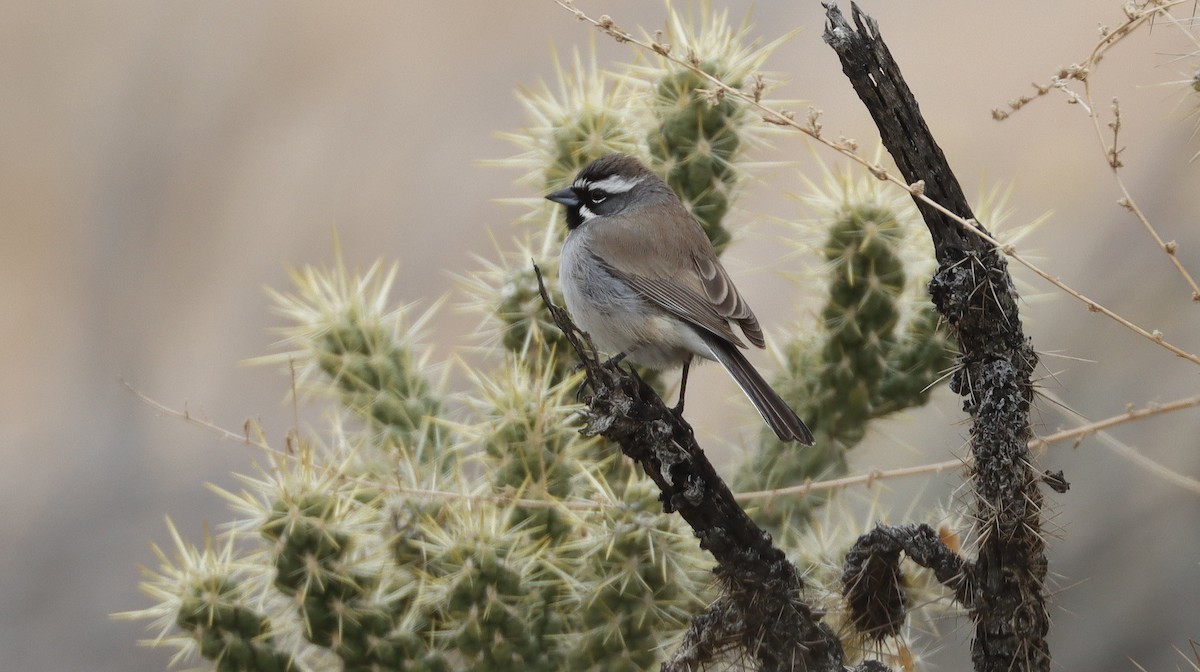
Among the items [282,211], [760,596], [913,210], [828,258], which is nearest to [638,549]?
[760,596]

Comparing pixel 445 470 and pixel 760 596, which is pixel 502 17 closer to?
pixel 445 470

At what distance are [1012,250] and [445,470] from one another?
1763mm

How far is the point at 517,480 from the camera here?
286 cm

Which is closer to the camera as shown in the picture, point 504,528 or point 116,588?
point 504,528

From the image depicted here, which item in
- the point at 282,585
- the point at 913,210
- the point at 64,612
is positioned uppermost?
the point at 913,210

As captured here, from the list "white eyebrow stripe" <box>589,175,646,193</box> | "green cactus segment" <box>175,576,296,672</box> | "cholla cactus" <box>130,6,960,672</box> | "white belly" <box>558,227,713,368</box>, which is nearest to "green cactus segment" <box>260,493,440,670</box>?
"cholla cactus" <box>130,6,960,672</box>

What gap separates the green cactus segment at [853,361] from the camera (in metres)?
2.97

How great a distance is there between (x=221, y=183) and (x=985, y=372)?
523 cm

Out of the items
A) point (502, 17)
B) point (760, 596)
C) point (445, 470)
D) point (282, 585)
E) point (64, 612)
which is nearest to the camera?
point (760, 596)

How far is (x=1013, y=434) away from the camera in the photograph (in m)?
1.92

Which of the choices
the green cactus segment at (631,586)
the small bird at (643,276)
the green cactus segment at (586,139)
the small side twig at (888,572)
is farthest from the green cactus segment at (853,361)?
the small side twig at (888,572)

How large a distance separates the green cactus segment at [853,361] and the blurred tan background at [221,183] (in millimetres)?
2339

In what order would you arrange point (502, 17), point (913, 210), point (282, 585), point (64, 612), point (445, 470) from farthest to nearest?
point (502, 17), point (64, 612), point (445, 470), point (913, 210), point (282, 585)

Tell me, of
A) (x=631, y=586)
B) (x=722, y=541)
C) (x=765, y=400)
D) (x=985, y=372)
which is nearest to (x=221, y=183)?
(x=631, y=586)
